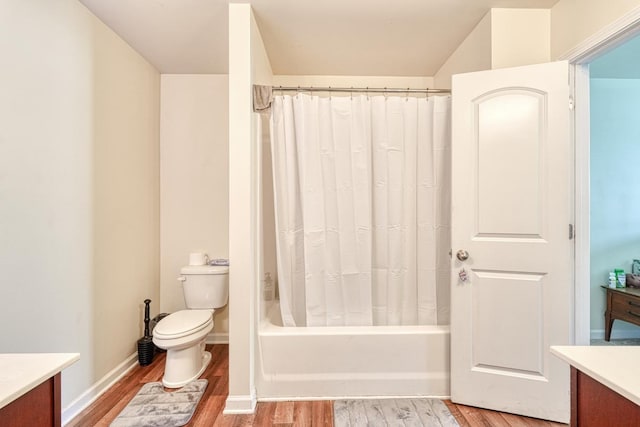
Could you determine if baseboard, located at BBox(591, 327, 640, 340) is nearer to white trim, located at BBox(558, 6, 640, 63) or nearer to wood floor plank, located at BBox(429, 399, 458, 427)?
wood floor plank, located at BBox(429, 399, 458, 427)

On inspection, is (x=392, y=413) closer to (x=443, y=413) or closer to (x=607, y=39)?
(x=443, y=413)

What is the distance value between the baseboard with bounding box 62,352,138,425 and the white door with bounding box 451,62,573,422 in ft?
7.31

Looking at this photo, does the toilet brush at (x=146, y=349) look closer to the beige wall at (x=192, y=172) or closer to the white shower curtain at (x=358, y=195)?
the beige wall at (x=192, y=172)

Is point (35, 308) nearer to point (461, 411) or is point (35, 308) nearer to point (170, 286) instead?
point (170, 286)

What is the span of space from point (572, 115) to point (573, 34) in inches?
17.8

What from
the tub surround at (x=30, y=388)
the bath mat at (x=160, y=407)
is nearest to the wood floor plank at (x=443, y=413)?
the bath mat at (x=160, y=407)

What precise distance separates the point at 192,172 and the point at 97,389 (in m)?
1.72

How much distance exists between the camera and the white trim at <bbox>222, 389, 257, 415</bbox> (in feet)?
5.77

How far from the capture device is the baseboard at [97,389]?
68.0 inches

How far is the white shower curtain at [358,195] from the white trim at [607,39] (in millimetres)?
676

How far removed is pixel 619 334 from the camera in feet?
9.01

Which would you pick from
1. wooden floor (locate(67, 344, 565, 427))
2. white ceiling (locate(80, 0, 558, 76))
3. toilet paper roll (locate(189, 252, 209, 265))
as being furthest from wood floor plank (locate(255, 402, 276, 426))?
white ceiling (locate(80, 0, 558, 76))

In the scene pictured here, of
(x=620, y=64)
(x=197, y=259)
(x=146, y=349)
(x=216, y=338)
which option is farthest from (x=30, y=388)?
(x=620, y=64)

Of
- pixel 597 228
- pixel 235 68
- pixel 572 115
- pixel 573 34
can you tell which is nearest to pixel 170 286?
pixel 235 68
